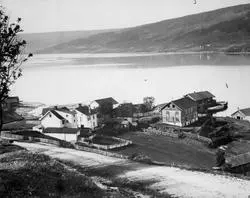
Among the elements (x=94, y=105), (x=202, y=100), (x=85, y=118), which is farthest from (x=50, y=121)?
(x=202, y=100)

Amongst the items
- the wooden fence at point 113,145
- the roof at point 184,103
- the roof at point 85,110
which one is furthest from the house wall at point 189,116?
the roof at point 85,110

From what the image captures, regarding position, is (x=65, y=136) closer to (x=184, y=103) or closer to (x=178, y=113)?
(x=178, y=113)

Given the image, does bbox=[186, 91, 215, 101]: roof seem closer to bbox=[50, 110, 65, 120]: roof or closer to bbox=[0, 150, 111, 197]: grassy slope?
bbox=[50, 110, 65, 120]: roof

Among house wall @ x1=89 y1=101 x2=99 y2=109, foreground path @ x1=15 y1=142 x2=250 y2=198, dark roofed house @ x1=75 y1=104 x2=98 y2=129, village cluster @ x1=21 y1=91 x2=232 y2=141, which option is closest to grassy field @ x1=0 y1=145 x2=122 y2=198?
foreground path @ x1=15 y1=142 x2=250 y2=198

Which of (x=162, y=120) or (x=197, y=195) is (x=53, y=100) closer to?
(x=162, y=120)

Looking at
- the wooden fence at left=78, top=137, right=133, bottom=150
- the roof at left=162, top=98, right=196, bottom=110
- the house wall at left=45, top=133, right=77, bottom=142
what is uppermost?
the roof at left=162, top=98, right=196, bottom=110
